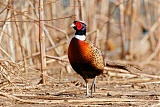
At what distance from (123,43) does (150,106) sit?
166 inches

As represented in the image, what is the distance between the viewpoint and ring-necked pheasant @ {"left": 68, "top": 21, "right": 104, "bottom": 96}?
440 centimetres

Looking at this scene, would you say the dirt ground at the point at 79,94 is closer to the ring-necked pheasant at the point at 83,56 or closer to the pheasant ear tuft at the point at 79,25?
the ring-necked pheasant at the point at 83,56

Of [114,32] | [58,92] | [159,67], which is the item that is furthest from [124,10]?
[58,92]

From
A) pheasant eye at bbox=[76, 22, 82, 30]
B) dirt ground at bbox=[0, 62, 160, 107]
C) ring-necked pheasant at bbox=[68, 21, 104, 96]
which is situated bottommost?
dirt ground at bbox=[0, 62, 160, 107]

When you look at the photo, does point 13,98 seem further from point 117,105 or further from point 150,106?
point 150,106

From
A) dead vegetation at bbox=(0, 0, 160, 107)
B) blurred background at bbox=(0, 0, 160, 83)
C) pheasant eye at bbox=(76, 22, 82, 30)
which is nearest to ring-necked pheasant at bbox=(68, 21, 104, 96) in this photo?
pheasant eye at bbox=(76, 22, 82, 30)

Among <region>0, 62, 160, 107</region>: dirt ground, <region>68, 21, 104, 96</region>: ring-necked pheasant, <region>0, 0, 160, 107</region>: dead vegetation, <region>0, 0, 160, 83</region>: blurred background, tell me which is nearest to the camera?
<region>0, 62, 160, 107</region>: dirt ground

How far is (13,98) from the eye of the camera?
4.09m

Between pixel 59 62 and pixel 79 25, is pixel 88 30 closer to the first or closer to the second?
pixel 59 62

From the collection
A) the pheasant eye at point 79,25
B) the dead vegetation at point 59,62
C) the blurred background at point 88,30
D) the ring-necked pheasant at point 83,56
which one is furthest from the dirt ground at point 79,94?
the blurred background at point 88,30

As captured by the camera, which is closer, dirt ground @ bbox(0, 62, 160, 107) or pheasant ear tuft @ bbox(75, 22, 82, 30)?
dirt ground @ bbox(0, 62, 160, 107)

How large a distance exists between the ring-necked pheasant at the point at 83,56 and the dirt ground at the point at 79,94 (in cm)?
24

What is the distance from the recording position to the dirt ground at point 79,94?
4.10 m

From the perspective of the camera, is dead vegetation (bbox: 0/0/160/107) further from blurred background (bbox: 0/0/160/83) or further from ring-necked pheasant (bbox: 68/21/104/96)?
ring-necked pheasant (bbox: 68/21/104/96)
